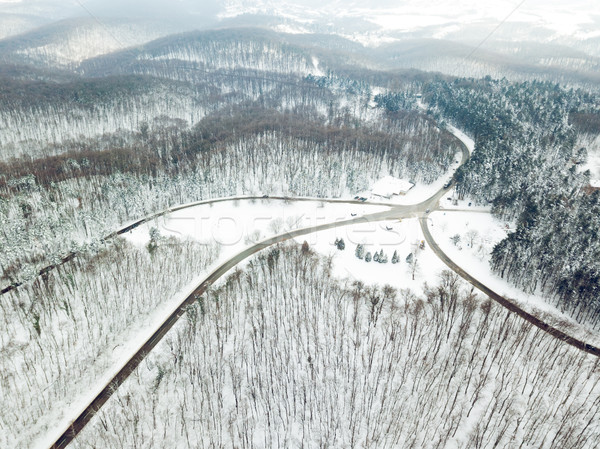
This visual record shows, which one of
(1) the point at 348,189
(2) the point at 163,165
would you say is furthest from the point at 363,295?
(2) the point at 163,165

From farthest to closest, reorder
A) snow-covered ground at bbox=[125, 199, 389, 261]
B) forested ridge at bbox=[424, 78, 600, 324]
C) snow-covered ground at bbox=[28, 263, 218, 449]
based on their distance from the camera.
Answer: snow-covered ground at bbox=[125, 199, 389, 261] < forested ridge at bbox=[424, 78, 600, 324] < snow-covered ground at bbox=[28, 263, 218, 449]

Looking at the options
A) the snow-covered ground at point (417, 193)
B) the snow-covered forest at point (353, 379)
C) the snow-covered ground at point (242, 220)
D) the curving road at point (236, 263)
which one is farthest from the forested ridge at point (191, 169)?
the snow-covered forest at point (353, 379)

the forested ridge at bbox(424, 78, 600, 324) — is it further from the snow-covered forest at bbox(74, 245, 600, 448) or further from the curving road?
the snow-covered forest at bbox(74, 245, 600, 448)

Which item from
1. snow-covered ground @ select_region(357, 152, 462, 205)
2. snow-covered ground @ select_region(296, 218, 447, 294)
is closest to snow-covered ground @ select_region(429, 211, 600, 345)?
snow-covered ground @ select_region(296, 218, 447, 294)

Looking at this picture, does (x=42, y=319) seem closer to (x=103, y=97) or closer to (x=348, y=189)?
(x=348, y=189)

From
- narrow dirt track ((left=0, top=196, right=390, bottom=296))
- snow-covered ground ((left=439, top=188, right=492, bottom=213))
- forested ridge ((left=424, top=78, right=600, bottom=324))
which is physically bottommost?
narrow dirt track ((left=0, top=196, right=390, bottom=296))
